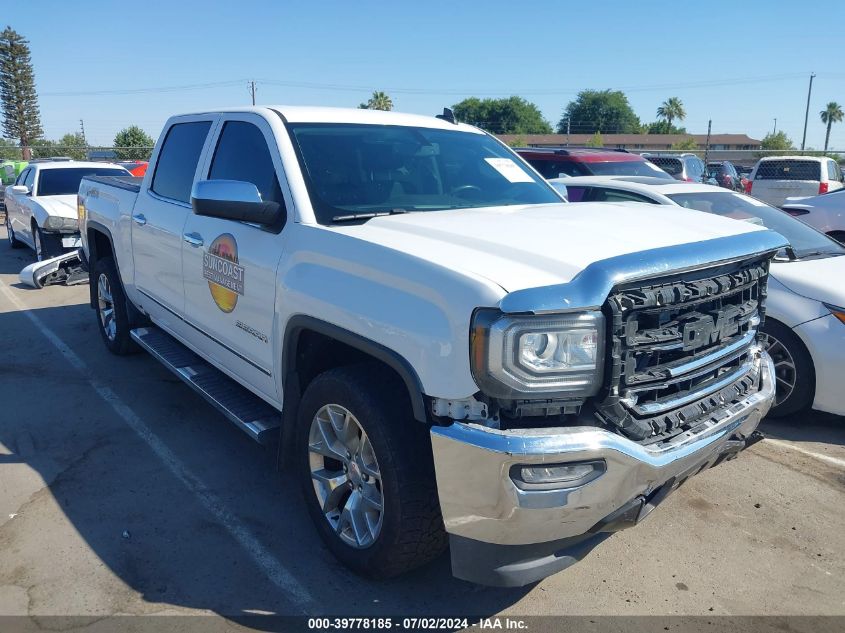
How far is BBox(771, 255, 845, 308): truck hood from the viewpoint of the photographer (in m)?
4.85

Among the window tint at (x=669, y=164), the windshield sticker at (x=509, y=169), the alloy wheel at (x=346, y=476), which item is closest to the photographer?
the alloy wheel at (x=346, y=476)

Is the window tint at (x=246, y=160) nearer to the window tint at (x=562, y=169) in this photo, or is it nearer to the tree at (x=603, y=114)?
the window tint at (x=562, y=169)

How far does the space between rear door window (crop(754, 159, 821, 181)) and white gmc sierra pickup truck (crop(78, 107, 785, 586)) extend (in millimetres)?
13953

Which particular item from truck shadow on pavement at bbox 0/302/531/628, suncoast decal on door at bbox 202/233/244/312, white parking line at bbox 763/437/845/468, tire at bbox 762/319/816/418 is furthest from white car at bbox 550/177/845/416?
truck shadow on pavement at bbox 0/302/531/628

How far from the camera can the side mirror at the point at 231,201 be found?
3340 mm

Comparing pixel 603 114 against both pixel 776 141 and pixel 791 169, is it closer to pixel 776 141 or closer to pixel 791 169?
pixel 776 141

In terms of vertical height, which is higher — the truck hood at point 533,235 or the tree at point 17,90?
the tree at point 17,90

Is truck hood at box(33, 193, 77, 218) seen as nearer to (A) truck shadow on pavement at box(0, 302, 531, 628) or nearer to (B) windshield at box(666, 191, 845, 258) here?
(A) truck shadow on pavement at box(0, 302, 531, 628)

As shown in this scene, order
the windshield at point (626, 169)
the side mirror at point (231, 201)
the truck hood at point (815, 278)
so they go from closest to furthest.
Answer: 1. the side mirror at point (231, 201)
2. the truck hood at point (815, 278)
3. the windshield at point (626, 169)

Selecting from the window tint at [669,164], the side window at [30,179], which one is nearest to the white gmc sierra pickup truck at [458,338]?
the side window at [30,179]

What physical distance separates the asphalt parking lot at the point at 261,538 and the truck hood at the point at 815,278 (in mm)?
960

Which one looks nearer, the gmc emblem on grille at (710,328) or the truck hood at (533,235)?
the truck hood at (533,235)

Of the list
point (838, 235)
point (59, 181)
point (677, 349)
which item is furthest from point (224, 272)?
point (59, 181)

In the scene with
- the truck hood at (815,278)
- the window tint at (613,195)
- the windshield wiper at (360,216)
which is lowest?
the truck hood at (815,278)
